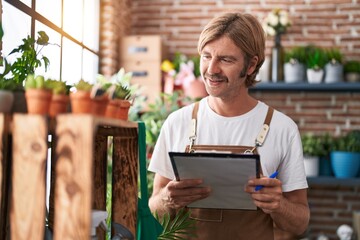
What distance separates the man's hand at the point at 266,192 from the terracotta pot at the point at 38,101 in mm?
797

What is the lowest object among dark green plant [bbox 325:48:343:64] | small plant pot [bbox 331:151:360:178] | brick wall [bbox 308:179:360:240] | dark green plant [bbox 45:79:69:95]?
brick wall [bbox 308:179:360:240]

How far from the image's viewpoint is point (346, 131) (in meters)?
4.66

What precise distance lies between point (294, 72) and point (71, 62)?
179 centimetres

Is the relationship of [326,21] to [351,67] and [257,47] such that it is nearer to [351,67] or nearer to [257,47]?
[351,67]

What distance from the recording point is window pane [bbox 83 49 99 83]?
13.0 ft

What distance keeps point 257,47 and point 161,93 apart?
2.23m

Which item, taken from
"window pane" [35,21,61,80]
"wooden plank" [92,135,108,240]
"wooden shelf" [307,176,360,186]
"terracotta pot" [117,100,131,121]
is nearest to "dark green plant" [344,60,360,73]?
"wooden shelf" [307,176,360,186]

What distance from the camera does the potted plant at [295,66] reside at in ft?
14.3

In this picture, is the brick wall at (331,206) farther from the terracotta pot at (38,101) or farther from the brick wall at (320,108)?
the terracotta pot at (38,101)

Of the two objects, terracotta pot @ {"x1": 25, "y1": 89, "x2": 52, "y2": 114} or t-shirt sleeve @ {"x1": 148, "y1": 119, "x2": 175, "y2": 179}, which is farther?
t-shirt sleeve @ {"x1": 148, "y1": 119, "x2": 175, "y2": 179}

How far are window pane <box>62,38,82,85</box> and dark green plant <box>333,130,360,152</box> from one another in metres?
2.07

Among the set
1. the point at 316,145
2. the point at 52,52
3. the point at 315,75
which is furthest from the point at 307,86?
the point at 52,52

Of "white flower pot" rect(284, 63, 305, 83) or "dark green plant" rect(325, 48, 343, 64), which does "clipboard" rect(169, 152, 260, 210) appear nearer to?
"white flower pot" rect(284, 63, 305, 83)

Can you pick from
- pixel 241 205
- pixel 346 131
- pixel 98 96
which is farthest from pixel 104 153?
pixel 346 131
